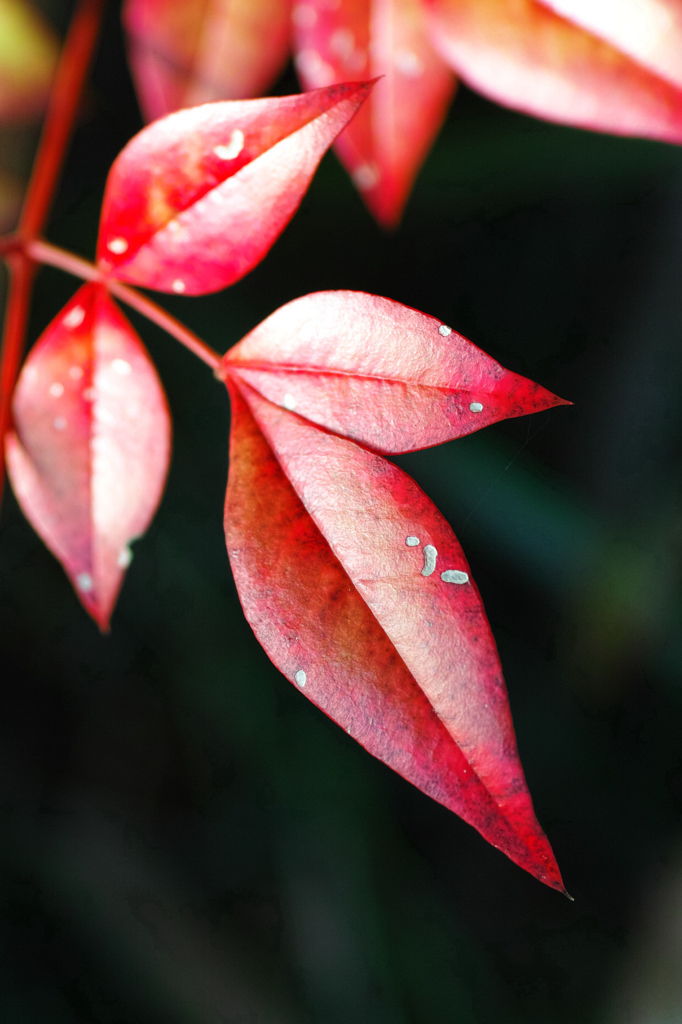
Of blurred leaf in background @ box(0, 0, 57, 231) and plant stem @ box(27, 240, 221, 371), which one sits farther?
blurred leaf in background @ box(0, 0, 57, 231)

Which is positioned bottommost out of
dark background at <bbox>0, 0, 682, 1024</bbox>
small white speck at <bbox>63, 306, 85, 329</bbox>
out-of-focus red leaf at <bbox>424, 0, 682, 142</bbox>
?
dark background at <bbox>0, 0, 682, 1024</bbox>

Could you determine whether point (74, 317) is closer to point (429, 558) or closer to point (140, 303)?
point (140, 303)

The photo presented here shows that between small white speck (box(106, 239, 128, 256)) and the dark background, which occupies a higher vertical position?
small white speck (box(106, 239, 128, 256))

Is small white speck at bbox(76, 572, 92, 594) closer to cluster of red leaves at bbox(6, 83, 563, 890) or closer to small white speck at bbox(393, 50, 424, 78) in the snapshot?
cluster of red leaves at bbox(6, 83, 563, 890)

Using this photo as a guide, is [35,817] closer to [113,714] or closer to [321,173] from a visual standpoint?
[113,714]

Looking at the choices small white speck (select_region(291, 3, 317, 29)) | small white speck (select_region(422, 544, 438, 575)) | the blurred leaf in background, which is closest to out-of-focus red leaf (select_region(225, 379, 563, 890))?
small white speck (select_region(422, 544, 438, 575))

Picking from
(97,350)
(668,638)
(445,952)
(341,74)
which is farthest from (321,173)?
(445,952)

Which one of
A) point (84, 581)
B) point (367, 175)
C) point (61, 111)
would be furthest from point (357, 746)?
point (61, 111)

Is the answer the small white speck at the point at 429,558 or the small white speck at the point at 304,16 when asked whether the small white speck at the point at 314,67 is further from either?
the small white speck at the point at 429,558
